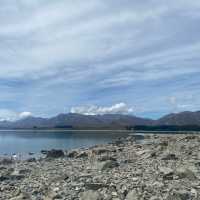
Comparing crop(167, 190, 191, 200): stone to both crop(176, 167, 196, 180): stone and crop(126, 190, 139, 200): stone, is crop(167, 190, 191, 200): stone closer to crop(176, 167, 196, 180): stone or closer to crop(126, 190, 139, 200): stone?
crop(126, 190, 139, 200): stone

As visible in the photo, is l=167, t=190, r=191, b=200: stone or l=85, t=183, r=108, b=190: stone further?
l=85, t=183, r=108, b=190: stone

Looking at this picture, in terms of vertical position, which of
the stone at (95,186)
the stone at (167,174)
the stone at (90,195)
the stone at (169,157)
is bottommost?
the stone at (90,195)

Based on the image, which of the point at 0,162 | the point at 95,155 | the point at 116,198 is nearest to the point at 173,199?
the point at 116,198

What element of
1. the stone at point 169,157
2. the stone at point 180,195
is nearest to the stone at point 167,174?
the stone at point 180,195

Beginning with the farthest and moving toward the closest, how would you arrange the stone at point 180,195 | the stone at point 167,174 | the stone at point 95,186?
1. the stone at point 167,174
2. the stone at point 95,186
3. the stone at point 180,195

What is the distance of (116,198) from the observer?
19219 mm

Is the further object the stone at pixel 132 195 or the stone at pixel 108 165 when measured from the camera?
the stone at pixel 108 165

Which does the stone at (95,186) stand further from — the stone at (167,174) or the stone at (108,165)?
the stone at (108,165)

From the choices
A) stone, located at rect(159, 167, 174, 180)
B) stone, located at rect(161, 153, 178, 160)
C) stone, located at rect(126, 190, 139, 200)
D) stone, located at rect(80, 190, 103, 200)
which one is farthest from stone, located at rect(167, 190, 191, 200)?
stone, located at rect(161, 153, 178, 160)

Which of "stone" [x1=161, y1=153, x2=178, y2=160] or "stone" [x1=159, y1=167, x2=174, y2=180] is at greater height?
"stone" [x1=161, y1=153, x2=178, y2=160]

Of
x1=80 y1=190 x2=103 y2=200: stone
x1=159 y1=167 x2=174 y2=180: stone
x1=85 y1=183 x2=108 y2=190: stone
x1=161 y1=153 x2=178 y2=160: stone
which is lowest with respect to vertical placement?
x1=80 y1=190 x2=103 y2=200: stone

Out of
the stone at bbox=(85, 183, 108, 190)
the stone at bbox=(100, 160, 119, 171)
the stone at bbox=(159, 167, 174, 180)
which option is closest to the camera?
the stone at bbox=(85, 183, 108, 190)

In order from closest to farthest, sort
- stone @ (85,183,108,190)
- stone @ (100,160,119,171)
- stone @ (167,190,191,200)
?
stone @ (167,190,191,200), stone @ (85,183,108,190), stone @ (100,160,119,171)

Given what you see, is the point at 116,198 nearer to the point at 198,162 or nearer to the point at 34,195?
the point at 34,195
